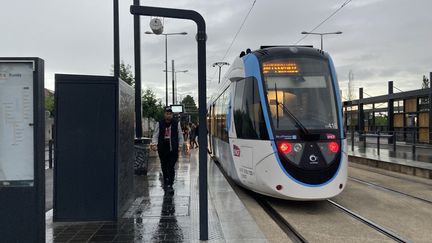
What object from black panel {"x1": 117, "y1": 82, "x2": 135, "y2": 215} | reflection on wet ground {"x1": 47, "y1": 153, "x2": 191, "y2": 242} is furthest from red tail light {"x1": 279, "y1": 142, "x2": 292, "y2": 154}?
black panel {"x1": 117, "y1": 82, "x2": 135, "y2": 215}

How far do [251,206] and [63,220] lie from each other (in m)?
3.90

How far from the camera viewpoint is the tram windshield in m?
8.73

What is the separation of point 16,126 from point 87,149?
2019 mm

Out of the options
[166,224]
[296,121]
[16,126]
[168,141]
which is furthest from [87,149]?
[296,121]

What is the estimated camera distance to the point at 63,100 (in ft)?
21.5

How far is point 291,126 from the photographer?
8633mm

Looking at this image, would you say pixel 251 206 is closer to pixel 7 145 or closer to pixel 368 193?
pixel 368 193

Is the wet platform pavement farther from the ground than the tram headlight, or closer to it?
closer to it

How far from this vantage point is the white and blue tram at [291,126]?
8.33 m

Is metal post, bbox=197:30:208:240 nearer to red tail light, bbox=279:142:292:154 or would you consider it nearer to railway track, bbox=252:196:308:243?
railway track, bbox=252:196:308:243

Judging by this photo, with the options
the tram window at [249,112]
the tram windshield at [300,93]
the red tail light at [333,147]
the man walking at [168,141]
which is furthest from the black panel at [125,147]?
the red tail light at [333,147]

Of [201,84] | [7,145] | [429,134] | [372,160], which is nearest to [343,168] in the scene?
[201,84]

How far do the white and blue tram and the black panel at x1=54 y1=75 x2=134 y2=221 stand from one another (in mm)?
3057

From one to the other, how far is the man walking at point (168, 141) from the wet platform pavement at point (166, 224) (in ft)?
1.78
